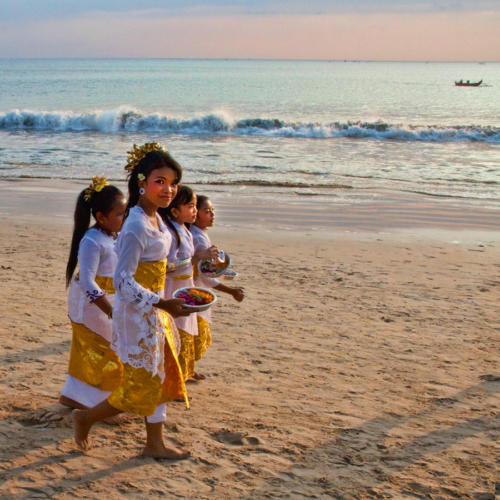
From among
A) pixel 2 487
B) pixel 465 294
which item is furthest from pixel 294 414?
pixel 465 294

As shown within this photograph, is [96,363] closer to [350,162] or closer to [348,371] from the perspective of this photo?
[348,371]

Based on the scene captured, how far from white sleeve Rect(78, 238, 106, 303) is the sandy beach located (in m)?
0.89

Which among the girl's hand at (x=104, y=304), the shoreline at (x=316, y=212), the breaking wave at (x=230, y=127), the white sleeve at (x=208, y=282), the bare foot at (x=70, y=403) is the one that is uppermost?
the breaking wave at (x=230, y=127)

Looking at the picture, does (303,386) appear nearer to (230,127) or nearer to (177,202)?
(177,202)

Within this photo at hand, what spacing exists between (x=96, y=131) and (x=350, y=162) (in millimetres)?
14288

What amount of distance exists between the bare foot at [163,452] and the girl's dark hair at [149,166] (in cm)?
139

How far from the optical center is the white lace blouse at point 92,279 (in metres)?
3.52

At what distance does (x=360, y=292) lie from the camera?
22.1ft

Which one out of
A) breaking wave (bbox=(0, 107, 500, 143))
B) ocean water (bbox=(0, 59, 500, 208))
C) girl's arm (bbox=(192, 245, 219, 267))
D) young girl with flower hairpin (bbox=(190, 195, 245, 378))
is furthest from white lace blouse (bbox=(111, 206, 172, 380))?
breaking wave (bbox=(0, 107, 500, 143))

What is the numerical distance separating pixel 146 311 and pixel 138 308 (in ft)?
0.20

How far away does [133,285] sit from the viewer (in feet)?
10.0

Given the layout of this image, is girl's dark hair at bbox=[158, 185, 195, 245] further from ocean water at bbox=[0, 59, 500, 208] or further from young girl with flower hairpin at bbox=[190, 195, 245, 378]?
ocean water at bbox=[0, 59, 500, 208]

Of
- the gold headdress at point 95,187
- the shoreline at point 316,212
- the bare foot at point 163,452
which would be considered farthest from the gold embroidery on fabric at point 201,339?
the shoreline at point 316,212

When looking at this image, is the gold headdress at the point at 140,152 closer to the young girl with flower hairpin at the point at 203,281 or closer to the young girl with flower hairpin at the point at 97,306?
the young girl with flower hairpin at the point at 97,306
